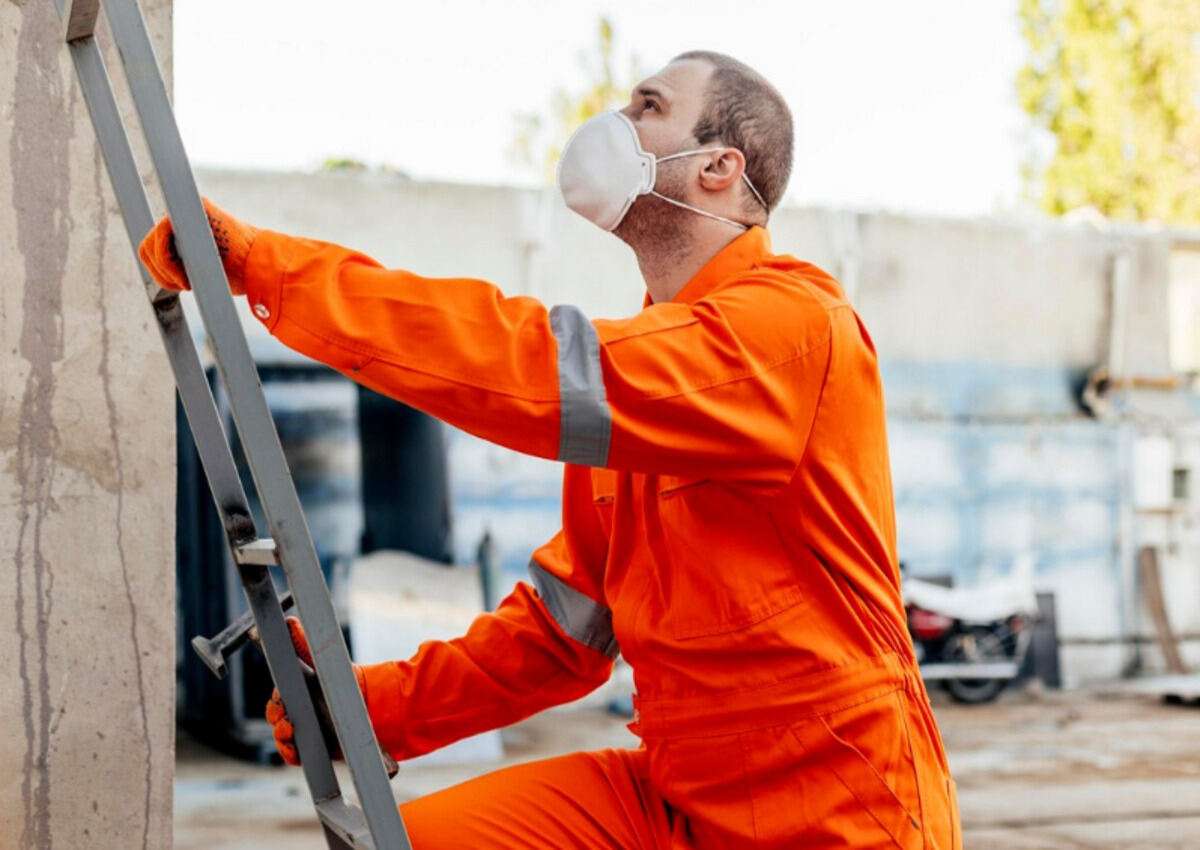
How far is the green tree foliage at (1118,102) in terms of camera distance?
21969 millimetres

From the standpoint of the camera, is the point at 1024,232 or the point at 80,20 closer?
the point at 80,20

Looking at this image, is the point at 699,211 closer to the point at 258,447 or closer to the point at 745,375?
the point at 745,375

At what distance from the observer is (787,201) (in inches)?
463

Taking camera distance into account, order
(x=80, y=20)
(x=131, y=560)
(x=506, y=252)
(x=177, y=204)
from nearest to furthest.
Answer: (x=177, y=204), (x=80, y=20), (x=131, y=560), (x=506, y=252)

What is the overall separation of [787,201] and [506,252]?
2.48 m

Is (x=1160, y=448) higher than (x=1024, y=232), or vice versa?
(x=1024, y=232)

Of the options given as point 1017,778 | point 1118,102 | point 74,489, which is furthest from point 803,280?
point 1118,102

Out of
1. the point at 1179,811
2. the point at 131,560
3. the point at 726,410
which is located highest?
the point at 726,410

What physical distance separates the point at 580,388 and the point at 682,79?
2.60 feet

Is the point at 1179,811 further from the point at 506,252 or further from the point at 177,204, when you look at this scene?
the point at 177,204

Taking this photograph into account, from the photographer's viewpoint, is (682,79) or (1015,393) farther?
(1015,393)

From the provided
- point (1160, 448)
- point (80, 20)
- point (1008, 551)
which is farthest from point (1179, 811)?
point (80, 20)

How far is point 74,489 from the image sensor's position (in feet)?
8.66

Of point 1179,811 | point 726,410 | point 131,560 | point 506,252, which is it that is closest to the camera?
point 726,410
